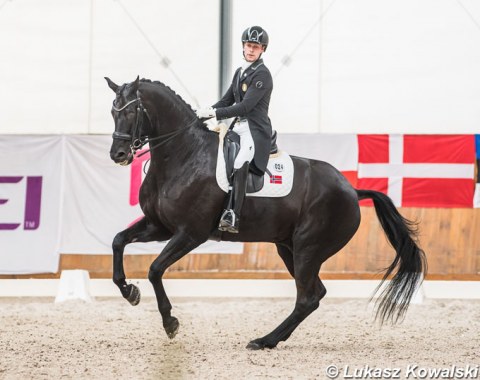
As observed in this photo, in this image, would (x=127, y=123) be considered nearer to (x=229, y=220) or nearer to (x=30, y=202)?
(x=229, y=220)

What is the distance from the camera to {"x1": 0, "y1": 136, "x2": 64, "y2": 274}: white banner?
10102 millimetres

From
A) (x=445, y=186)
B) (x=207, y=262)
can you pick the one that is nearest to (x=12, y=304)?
(x=207, y=262)

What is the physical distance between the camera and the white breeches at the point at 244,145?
6602 millimetres

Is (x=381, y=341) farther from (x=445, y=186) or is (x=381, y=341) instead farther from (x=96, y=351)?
(x=445, y=186)

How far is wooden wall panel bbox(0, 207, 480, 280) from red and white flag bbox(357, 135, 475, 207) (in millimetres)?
176

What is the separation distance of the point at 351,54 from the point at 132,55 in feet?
9.78

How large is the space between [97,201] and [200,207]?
4.10m

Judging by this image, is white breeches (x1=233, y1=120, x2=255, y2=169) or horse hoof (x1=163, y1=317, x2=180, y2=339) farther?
white breeches (x1=233, y1=120, x2=255, y2=169)

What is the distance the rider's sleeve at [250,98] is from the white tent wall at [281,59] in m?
4.72

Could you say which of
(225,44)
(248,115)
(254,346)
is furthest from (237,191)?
(225,44)

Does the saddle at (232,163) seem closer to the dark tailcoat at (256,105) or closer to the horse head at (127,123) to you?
the dark tailcoat at (256,105)

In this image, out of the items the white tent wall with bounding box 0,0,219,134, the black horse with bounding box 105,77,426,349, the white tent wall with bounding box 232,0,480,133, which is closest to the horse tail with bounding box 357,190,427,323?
the black horse with bounding box 105,77,426,349

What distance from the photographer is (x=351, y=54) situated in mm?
11492

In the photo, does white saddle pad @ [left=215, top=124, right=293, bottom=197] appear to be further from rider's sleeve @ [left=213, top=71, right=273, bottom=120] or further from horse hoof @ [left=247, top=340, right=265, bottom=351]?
horse hoof @ [left=247, top=340, right=265, bottom=351]
